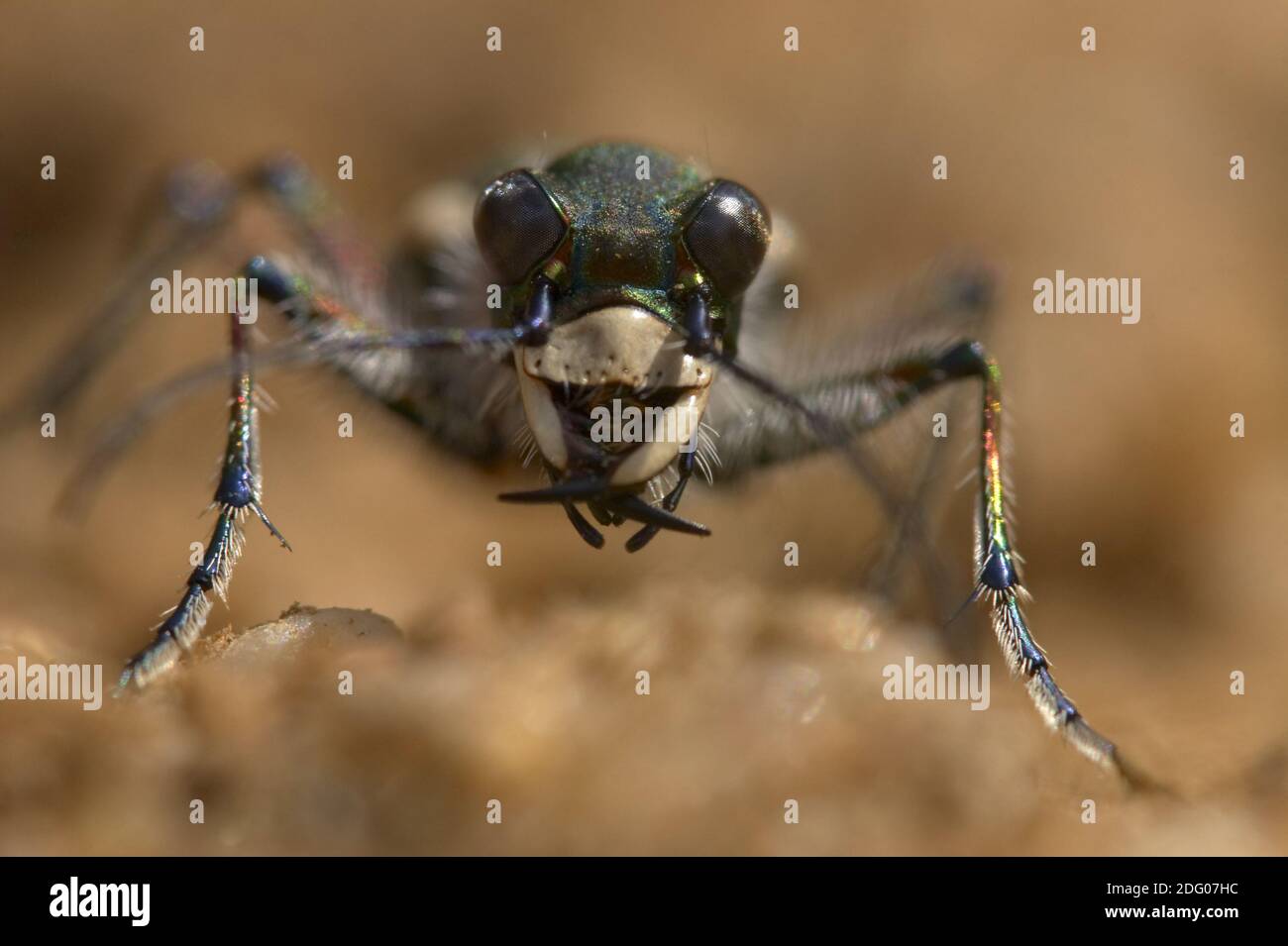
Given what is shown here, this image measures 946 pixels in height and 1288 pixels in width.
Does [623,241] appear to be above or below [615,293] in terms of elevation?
above

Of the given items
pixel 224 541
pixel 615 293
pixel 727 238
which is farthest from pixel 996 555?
pixel 224 541

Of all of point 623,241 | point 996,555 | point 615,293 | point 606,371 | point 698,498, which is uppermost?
point 623,241

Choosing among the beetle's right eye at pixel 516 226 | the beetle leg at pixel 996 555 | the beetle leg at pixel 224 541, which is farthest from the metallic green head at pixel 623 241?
the beetle leg at pixel 224 541

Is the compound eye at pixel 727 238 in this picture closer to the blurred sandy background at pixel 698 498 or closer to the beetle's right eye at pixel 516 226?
the beetle's right eye at pixel 516 226

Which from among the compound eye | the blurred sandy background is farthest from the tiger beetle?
the blurred sandy background

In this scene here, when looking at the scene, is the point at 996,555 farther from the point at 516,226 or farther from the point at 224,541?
the point at 224,541

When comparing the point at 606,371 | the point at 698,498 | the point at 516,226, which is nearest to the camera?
the point at 606,371
